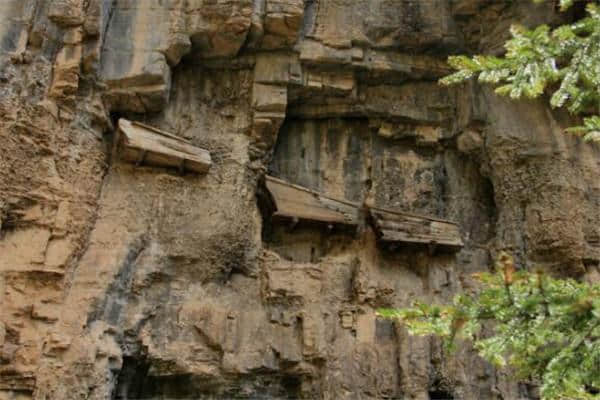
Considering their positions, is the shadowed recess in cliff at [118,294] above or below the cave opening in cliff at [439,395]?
above

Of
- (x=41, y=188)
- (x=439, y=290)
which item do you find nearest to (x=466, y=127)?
(x=439, y=290)

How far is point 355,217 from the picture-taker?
11.7m

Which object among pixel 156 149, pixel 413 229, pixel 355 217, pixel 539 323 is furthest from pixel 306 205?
pixel 539 323

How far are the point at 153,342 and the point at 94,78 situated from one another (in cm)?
459

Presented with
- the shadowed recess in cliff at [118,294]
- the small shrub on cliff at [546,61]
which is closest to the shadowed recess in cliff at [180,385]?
the shadowed recess in cliff at [118,294]

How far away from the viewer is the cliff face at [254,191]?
9234mm

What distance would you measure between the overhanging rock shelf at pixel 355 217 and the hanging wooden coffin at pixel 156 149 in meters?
1.40

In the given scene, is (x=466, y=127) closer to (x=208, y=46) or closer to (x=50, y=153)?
(x=208, y=46)

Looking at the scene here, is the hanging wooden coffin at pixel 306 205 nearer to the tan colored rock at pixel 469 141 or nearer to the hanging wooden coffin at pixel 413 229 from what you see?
the hanging wooden coffin at pixel 413 229

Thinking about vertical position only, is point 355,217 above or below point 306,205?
below

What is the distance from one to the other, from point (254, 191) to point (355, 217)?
201 centimetres

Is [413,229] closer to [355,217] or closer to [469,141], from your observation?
[355,217]

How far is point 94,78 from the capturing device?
10.4m

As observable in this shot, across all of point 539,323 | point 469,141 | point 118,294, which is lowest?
point 539,323
